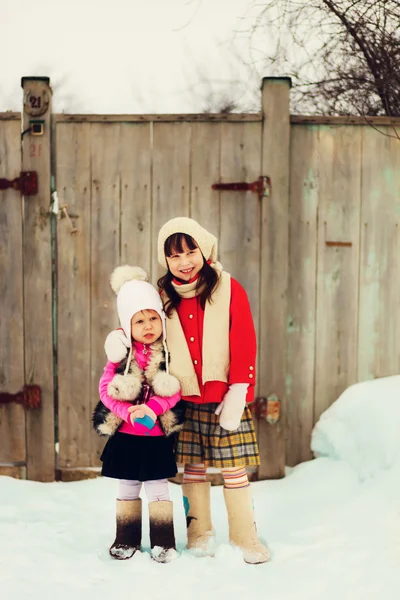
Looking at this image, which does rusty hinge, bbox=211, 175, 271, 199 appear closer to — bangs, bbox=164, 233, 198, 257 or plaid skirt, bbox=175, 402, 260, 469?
bangs, bbox=164, 233, 198, 257

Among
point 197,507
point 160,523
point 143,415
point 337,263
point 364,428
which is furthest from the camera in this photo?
point 337,263

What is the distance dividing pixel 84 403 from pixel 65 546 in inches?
34.3

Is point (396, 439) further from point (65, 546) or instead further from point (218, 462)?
point (65, 546)

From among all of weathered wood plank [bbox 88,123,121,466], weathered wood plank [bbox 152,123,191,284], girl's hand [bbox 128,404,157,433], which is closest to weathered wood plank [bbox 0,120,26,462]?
weathered wood plank [bbox 88,123,121,466]

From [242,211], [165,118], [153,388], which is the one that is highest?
[165,118]

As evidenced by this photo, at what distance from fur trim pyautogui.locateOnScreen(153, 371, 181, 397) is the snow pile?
3.63 ft

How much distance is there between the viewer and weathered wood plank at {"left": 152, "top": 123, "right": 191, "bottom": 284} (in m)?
3.01

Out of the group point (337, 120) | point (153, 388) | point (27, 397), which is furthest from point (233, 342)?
point (337, 120)

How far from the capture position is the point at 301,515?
2619 mm

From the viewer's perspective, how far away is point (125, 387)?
212 centimetres

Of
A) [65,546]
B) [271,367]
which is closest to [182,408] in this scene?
[65,546]

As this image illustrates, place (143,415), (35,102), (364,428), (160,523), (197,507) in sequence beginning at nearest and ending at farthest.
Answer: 1. (143,415)
2. (160,523)
3. (197,507)
4. (364,428)
5. (35,102)

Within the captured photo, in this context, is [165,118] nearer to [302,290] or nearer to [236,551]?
[302,290]

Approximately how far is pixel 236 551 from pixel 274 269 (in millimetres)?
1378
